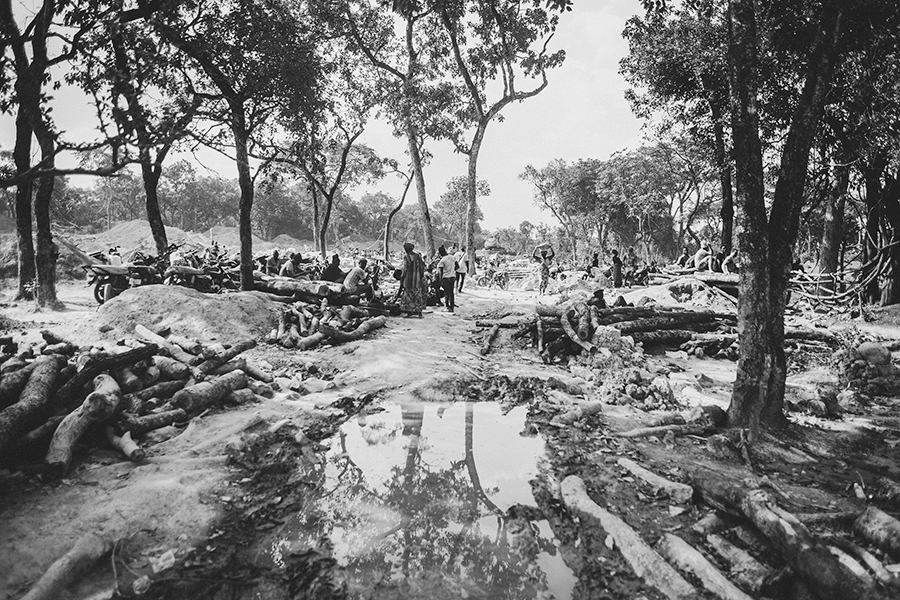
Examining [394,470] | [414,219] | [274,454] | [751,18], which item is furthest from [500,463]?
[414,219]

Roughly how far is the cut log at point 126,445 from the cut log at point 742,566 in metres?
4.39

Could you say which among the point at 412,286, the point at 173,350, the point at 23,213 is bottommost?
the point at 173,350

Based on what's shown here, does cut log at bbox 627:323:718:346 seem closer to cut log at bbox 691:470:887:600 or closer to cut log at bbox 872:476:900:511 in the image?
cut log at bbox 872:476:900:511

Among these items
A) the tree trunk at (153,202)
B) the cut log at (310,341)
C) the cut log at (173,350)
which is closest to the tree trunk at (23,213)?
the tree trunk at (153,202)

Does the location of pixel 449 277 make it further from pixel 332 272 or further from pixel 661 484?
pixel 661 484

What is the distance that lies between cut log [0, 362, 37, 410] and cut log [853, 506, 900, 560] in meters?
6.31

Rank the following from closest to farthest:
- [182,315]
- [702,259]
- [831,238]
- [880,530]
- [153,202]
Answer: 1. [880,530]
2. [182,315]
3. [153,202]
4. [831,238]
5. [702,259]

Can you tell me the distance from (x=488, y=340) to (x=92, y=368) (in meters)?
6.10

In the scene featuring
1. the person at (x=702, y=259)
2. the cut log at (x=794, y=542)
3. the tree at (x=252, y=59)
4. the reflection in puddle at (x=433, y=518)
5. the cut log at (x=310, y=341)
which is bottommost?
the reflection in puddle at (x=433, y=518)

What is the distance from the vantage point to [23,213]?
10766mm

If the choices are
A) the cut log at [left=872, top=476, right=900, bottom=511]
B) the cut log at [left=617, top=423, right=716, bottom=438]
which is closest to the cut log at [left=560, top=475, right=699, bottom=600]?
the cut log at [left=617, top=423, right=716, bottom=438]

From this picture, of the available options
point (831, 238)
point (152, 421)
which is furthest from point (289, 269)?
point (831, 238)

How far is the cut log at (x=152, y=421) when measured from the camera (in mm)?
4051

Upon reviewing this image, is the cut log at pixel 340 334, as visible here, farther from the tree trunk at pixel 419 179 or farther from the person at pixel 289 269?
the tree trunk at pixel 419 179
